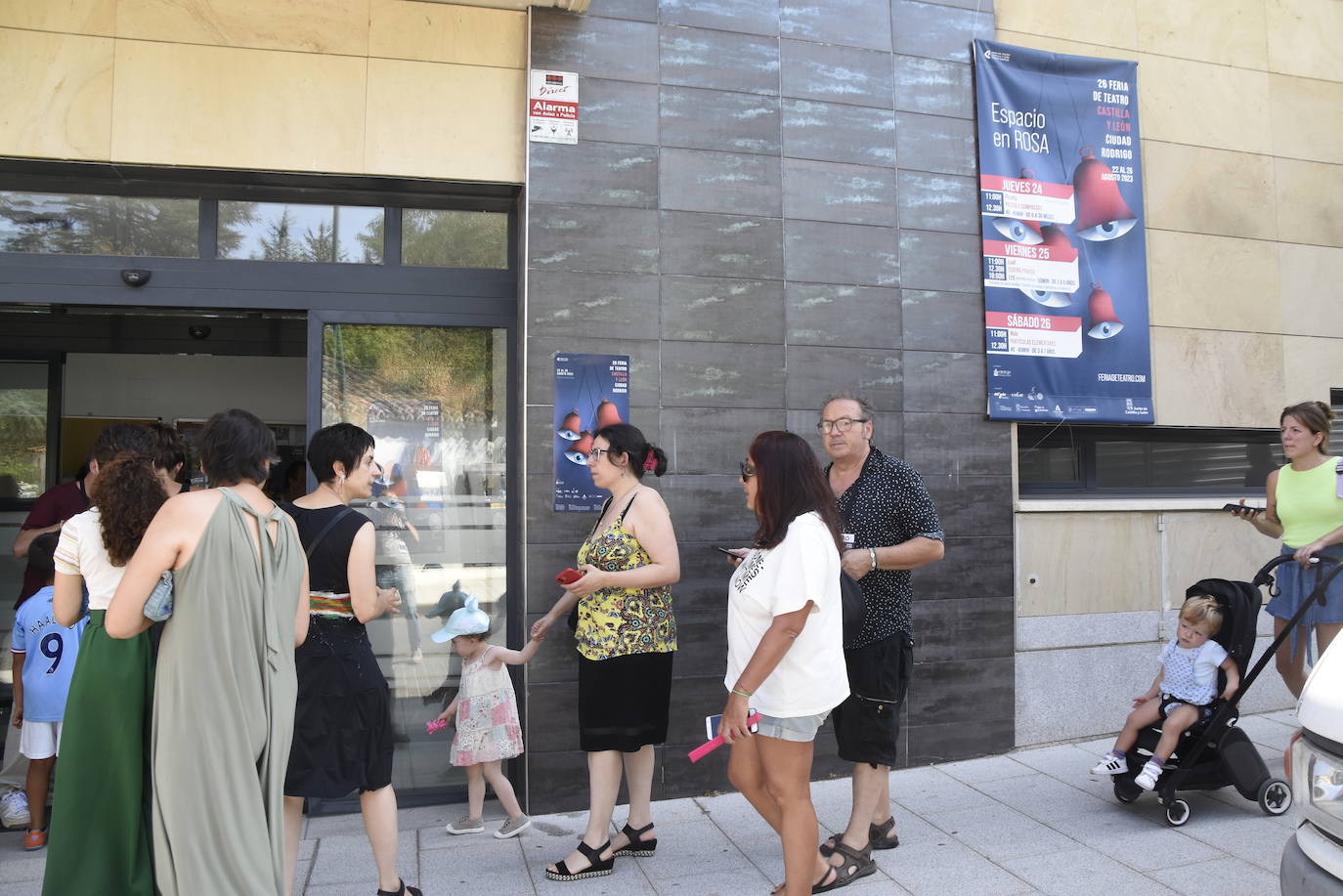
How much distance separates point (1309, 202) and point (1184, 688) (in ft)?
13.6

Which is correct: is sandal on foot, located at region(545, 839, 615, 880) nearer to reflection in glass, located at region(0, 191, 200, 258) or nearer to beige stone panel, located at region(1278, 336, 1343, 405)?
reflection in glass, located at region(0, 191, 200, 258)

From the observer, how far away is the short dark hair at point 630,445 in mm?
4180

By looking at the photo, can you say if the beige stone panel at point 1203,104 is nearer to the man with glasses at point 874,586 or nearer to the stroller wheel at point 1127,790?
the man with glasses at point 874,586

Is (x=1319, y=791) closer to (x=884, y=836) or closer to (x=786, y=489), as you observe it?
(x=786, y=489)

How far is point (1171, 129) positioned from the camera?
6.47m

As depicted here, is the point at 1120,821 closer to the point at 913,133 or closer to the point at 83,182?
the point at 913,133

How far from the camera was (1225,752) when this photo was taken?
447 centimetres

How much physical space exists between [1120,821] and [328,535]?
12.8 feet

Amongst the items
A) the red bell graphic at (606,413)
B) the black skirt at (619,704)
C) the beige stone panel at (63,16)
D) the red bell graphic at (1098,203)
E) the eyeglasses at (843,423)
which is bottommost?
the black skirt at (619,704)

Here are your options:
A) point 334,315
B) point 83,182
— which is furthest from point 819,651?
point 83,182

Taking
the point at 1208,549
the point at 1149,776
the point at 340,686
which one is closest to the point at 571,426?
the point at 340,686

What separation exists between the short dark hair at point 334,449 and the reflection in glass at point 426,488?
159 centimetres

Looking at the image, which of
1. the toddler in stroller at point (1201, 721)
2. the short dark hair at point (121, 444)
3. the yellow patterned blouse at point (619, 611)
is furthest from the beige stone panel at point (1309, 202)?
the short dark hair at point (121, 444)

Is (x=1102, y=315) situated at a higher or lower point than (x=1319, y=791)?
higher
